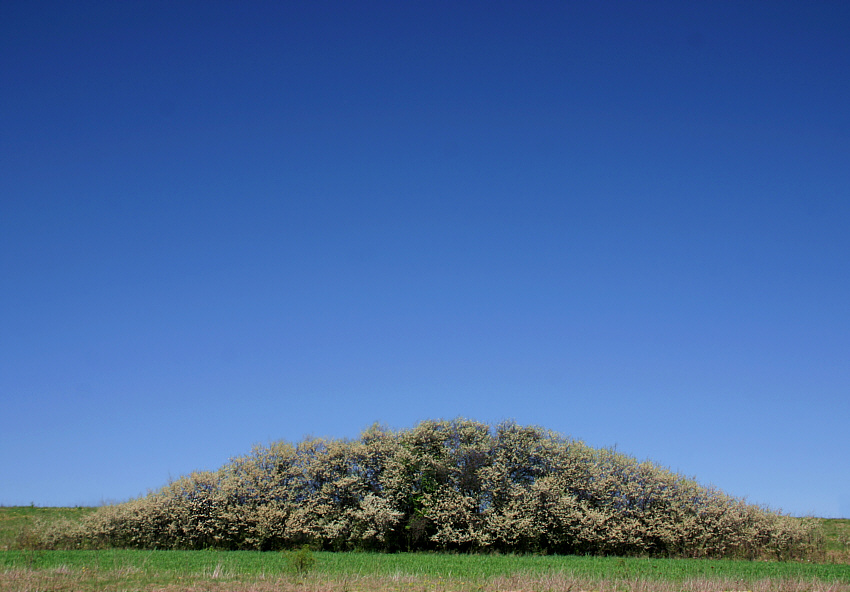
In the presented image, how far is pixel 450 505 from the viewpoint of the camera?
132 ft

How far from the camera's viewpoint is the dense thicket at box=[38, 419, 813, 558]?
39594 millimetres

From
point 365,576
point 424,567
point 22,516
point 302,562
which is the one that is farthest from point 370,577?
point 22,516

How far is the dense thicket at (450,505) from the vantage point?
3959 cm

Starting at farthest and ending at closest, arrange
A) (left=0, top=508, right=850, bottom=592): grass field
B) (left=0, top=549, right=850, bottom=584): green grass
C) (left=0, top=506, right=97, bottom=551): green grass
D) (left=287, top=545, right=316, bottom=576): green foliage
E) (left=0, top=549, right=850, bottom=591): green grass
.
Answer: (left=0, top=506, right=97, bottom=551): green grass < (left=0, top=549, right=850, bottom=584): green grass < (left=287, top=545, right=316, bottom=576): green foliage < (left=0, top=549, right=850, bottom=591): green grass < (left=0, top=508, right=850, bottom=592): grass field

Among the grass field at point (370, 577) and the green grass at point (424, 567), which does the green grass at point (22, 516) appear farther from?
the grass field at point (370, 577)

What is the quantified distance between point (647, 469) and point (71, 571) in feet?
113

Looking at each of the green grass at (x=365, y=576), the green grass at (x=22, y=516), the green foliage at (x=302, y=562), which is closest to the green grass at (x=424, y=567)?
the green grass at (x=365, y=576)

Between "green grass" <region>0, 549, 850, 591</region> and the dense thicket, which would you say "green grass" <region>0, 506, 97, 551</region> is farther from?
"green grass" <region>0, 549, 850, 591</region>

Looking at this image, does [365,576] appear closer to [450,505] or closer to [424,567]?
[424,567]

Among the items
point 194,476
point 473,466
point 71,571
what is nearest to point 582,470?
point 473,466

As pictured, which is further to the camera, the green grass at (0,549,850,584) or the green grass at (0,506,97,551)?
the green grass at (0,506,97,551)

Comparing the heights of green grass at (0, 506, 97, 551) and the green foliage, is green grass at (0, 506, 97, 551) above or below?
below

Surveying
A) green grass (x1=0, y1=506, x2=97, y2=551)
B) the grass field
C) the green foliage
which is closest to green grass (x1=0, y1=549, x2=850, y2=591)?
the grass field

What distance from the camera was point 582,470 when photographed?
41.6 meters
